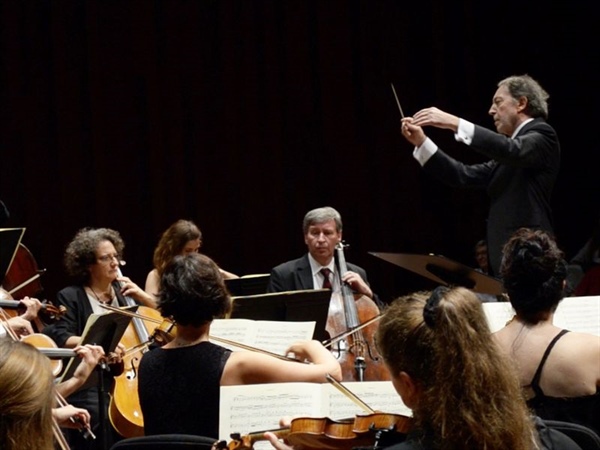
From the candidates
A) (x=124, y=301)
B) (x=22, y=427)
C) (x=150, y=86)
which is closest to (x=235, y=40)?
(x=150, y=86)

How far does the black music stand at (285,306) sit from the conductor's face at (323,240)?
835 millimetres

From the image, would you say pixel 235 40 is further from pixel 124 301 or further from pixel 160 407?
pixel 160 407

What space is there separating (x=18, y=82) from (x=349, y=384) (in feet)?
14.9

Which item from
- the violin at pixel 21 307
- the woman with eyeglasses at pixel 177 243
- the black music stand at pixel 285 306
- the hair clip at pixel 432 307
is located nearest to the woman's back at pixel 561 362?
the hair clip at pixel 432 307

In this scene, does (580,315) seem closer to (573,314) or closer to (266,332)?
(573,314)

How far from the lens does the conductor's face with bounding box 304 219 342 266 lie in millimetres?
4816

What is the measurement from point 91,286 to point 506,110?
89.2 inches

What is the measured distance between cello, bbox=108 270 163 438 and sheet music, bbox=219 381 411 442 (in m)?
1.43

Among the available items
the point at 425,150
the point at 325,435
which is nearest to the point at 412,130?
the point at 425,150

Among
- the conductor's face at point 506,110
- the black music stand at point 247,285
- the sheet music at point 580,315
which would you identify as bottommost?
the black music stand at point 247,285

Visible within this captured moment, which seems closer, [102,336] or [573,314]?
[573,314]

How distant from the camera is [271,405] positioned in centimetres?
251

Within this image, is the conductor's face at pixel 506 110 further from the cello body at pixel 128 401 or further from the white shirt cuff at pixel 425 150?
the cello body at pixel 128 401

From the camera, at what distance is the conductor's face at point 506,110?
442 centimetres
